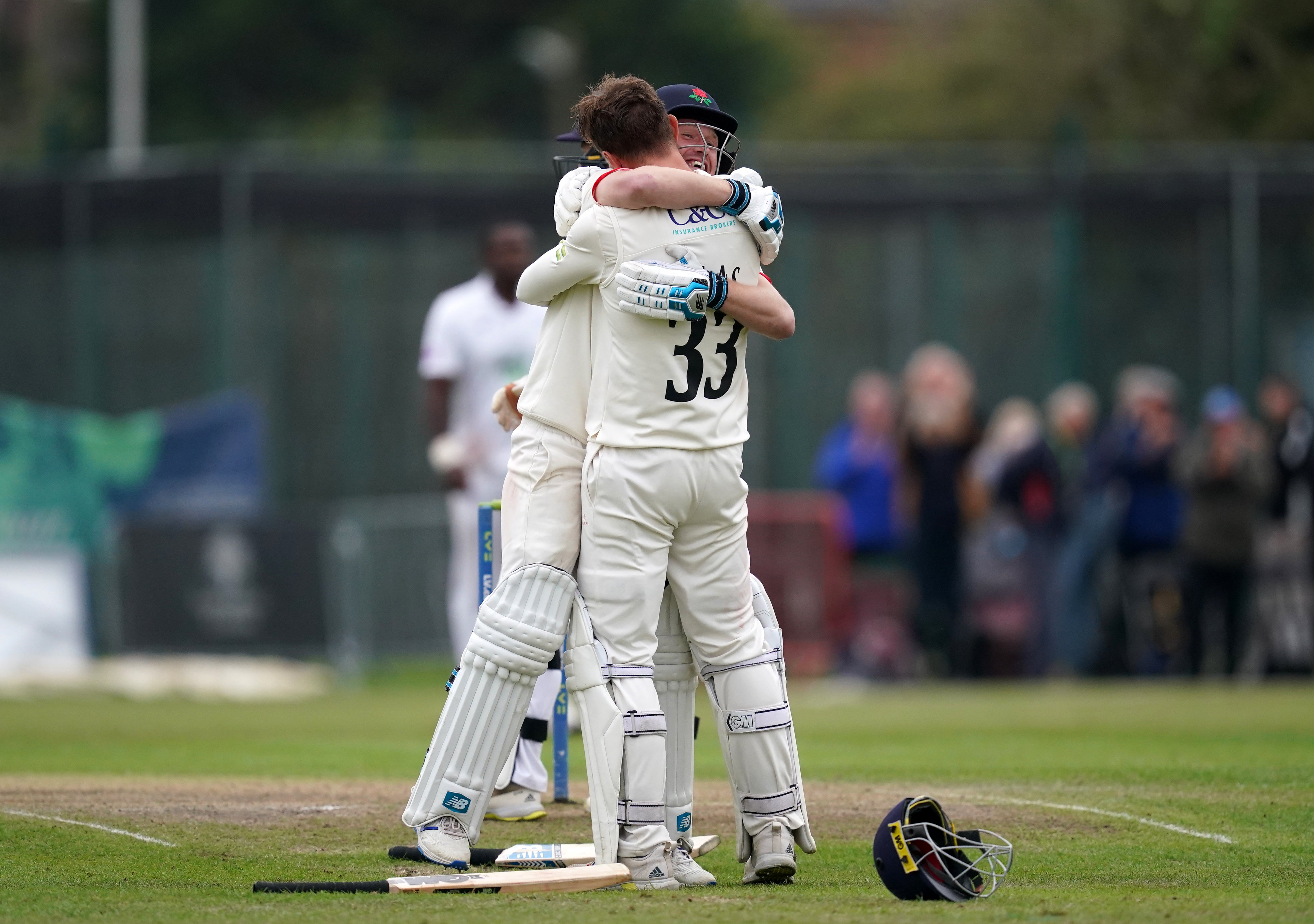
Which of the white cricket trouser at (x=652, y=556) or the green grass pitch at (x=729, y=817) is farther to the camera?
the white cricket trouser at (x=652, y=556)

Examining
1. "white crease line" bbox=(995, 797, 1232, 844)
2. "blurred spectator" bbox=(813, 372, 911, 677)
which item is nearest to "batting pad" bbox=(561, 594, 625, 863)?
"white crease line" bbox=(995, 797, 1232, 844)

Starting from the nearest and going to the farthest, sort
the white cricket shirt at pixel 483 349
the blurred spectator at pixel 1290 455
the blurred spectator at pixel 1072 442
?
1. the white cricket shirt at pixel 483 349
2. the blurred spectator at pixel 1290 455
3. the blurred spectator at pixel 1072 442

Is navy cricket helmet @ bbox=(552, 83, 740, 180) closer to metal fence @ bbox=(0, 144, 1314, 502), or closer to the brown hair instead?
the brown hair

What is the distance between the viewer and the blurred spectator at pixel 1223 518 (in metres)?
16.6

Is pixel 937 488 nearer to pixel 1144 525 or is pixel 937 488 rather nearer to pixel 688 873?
pixel 1144 525

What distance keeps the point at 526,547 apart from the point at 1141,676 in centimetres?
1172

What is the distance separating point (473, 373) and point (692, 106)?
382cm

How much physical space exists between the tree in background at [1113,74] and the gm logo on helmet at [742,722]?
537 inches

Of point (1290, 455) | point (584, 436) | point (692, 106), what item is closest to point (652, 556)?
point (584, 436)

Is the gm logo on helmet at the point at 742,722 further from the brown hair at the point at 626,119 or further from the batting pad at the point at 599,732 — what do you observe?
the brown hair at the point at 626,119

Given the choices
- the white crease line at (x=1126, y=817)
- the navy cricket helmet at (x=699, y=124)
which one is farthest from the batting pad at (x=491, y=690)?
the white crease line at (x=1126, y=817)

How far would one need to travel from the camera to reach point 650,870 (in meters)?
6.25

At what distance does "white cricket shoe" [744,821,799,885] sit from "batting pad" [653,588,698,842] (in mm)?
278

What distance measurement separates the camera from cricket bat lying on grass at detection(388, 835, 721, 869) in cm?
657
